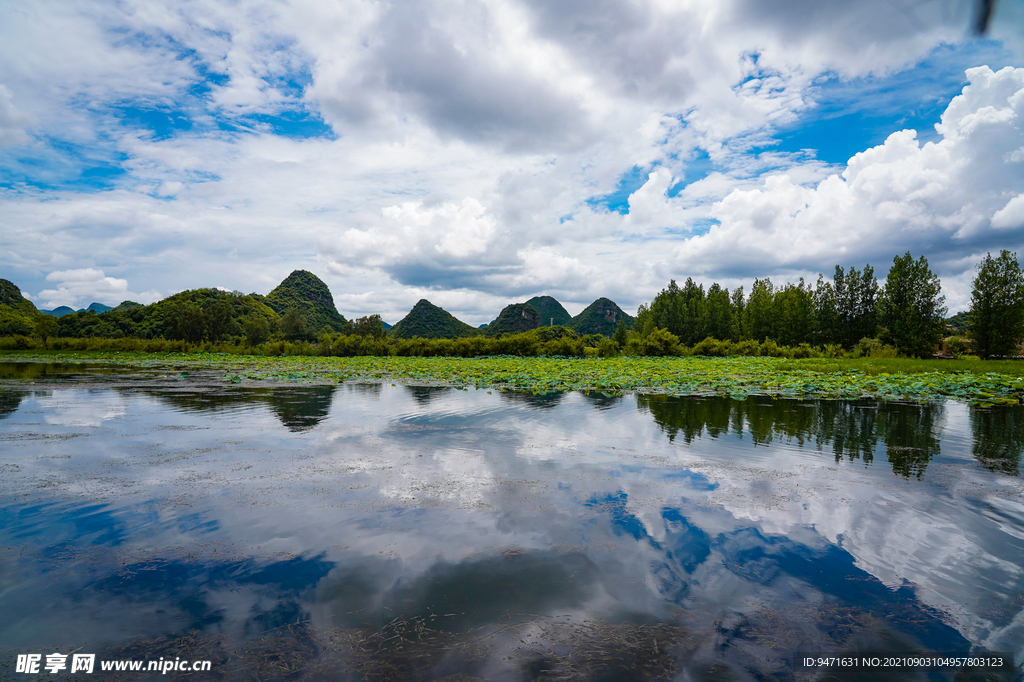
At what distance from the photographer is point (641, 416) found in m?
13.3

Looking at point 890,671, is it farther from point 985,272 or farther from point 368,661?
point 985,272

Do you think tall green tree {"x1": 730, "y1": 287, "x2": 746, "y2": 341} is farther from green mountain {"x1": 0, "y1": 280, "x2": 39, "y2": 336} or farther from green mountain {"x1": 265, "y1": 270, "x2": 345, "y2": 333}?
green mountain {"x1": 0, "y1": 280, "x2": 39, "y2": 336}

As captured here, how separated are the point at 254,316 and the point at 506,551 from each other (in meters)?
103

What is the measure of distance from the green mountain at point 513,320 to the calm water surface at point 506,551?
112086 millimetres

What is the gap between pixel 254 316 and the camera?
92.2 metres

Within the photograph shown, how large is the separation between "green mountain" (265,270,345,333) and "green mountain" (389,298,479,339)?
693 inches

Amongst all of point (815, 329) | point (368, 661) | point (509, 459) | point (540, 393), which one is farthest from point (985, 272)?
point (368, 661)

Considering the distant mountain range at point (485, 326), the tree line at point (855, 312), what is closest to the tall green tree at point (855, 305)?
the tree line at point (855, 312)

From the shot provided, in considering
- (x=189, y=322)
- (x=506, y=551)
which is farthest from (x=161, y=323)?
(x=506, y=551)

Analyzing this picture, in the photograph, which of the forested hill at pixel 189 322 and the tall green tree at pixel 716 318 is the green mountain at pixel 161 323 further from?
the tall green tree at pixel 716 318

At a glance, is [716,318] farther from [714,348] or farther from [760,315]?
[714,348]

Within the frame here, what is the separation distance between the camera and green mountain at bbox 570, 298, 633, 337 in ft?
459

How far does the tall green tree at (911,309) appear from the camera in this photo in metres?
45.0

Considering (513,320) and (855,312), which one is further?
(513,320)
